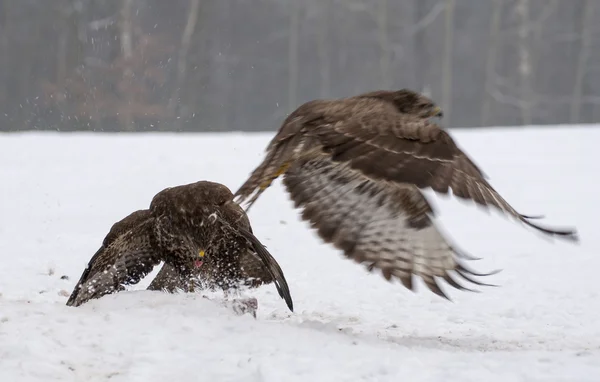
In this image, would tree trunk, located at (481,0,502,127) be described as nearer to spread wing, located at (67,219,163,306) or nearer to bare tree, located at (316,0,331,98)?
bare tree, located at (316,0,331,98)

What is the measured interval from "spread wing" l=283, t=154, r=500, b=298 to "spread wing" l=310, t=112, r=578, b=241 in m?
A: 0.15

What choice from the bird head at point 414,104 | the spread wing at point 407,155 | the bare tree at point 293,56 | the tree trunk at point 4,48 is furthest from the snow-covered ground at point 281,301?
the bare tree at point 293,56

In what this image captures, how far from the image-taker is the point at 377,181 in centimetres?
461

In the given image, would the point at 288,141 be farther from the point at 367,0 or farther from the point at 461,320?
the point at 367,0

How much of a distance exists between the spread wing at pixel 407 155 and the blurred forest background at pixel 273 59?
23446 millimetres

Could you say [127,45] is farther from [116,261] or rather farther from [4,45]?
[116,261]

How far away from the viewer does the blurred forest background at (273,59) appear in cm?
2922

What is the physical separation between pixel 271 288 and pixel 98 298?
1.70 metres

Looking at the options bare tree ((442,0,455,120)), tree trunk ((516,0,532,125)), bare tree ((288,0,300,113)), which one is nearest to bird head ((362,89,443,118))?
bare tree ((442,0,455,120))

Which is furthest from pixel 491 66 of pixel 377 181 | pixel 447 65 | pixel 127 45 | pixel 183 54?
pixel 377 181

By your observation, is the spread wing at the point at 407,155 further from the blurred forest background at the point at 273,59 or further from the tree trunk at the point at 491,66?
the tree trunk at the point at 491,66

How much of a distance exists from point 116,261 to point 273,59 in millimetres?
32610

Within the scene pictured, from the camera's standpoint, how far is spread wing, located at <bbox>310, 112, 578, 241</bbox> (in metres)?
4.43

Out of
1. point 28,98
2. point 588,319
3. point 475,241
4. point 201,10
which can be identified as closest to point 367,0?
point 201,10
